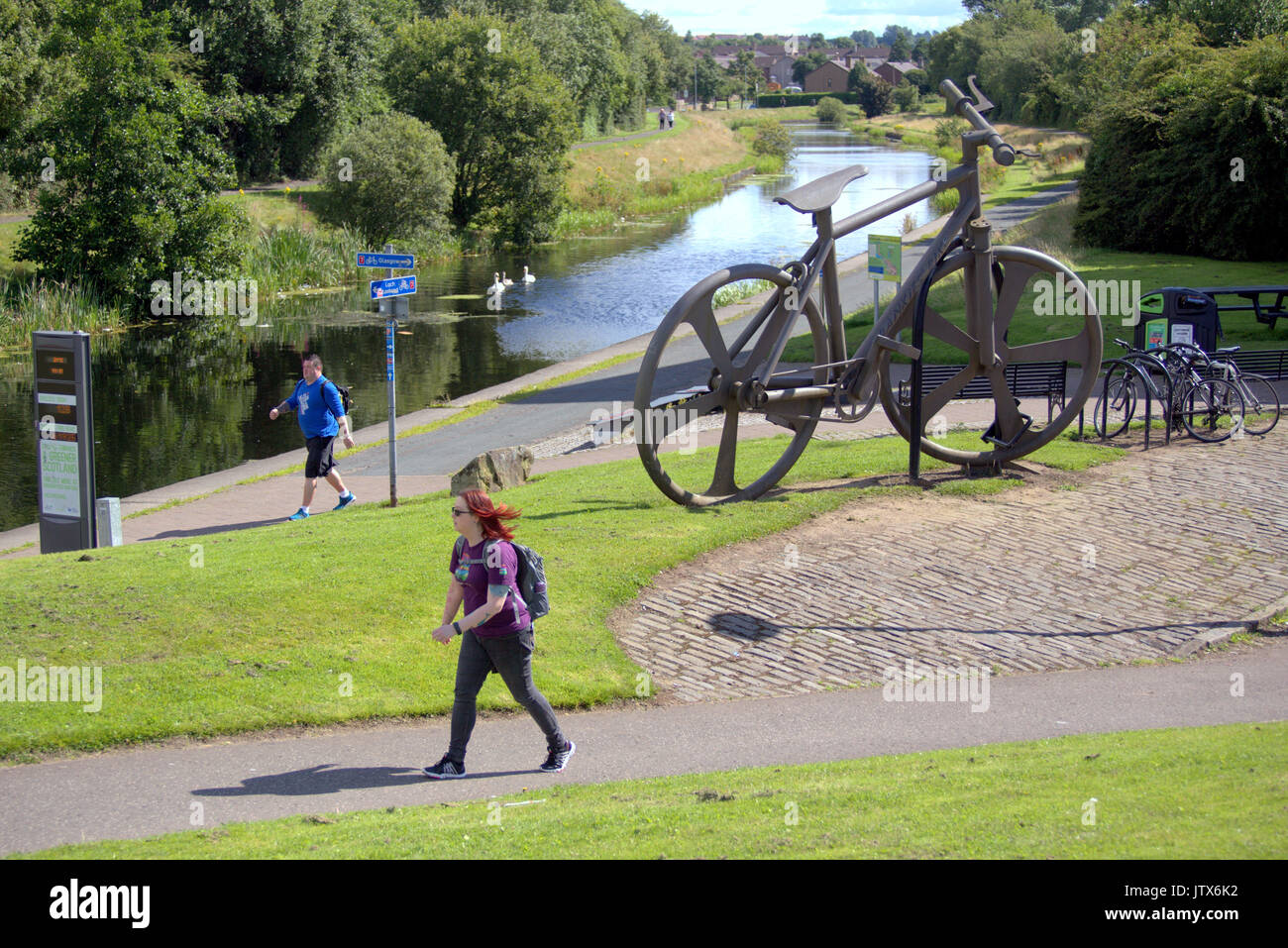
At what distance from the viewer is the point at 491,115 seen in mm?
53844

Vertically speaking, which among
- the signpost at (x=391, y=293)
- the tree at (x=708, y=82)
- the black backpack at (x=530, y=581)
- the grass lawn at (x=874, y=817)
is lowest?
the grass lawn at (x=874, y=817)

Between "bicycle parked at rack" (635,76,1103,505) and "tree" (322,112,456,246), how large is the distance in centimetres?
3553

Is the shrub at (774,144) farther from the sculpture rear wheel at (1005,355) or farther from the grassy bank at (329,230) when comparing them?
the sculpture rear wheel at (1005,355)

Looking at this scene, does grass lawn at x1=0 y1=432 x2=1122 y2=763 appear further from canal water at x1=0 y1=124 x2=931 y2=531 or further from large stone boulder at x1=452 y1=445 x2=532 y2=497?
canal water at x1=0 y1=124 x2=931 y2=531

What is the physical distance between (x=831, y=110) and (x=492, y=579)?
495ft

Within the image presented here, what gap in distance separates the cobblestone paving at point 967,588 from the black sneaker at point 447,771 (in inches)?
78.8

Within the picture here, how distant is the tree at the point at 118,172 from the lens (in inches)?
1394

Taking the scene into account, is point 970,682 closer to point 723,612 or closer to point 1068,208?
point 723,612

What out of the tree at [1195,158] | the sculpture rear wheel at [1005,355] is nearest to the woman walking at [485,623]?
the sculpture rear wheel at [1005,355]

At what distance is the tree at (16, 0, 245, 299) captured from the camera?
35406 mm

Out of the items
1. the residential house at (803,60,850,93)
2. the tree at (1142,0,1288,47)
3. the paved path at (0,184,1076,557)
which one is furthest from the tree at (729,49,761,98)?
the paved path at (0,184,1076,557)

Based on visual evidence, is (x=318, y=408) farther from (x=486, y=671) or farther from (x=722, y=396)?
(x=486, y=671)

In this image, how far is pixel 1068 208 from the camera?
4562 centimetres
